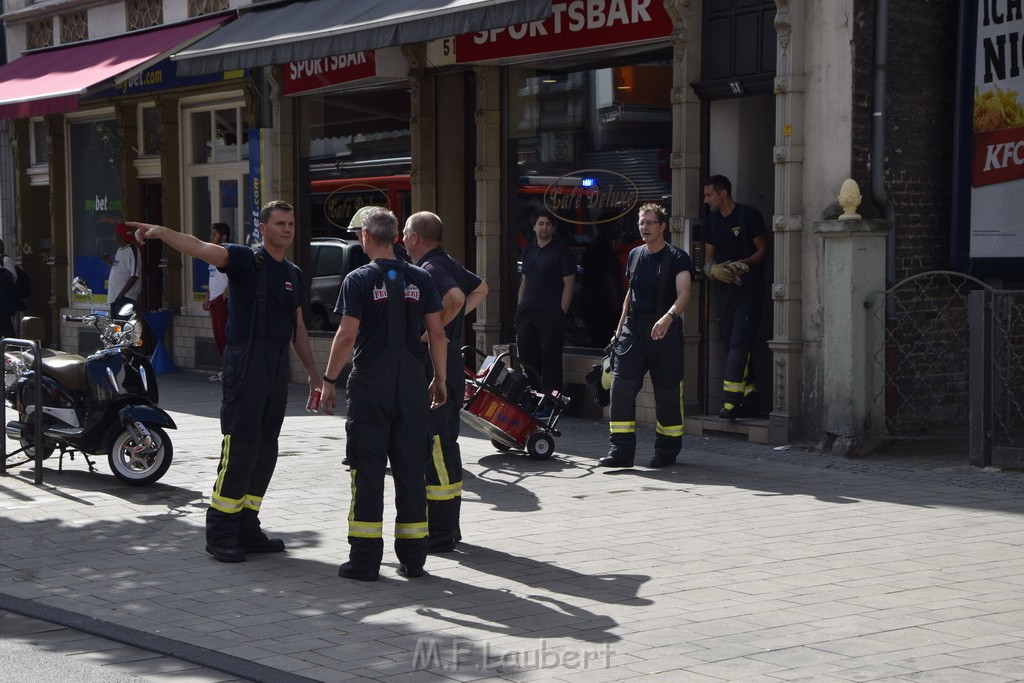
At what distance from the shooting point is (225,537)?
7336 mm

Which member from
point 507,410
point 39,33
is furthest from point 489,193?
point 39,33

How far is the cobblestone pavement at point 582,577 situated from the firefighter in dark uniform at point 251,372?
0.31m

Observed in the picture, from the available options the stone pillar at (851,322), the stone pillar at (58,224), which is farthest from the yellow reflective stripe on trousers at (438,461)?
the stone pillar at (58,224)

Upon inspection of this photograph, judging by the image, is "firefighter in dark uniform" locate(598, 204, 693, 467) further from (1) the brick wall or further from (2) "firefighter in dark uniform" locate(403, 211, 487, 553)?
(2) "firefighter in dark uniform" locate(403, 211, 487, 553)

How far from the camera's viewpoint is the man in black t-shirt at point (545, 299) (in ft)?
42.3

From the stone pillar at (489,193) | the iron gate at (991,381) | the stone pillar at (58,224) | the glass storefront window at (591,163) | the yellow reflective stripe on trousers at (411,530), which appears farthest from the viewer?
the stone pillar at (58,224)

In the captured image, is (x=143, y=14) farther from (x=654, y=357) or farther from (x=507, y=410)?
(x=654, y=357)

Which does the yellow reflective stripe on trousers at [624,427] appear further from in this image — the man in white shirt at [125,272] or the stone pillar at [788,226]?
the man in white shirt at [125,272]

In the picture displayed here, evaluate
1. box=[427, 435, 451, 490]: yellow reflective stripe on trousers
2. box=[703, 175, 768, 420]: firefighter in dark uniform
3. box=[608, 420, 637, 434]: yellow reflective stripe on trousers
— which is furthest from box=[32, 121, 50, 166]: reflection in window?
box=[427, 435, 451, 490]: yellow reflective stripe on trousers

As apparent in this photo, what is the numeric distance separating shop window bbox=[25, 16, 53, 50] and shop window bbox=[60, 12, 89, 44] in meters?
0.39

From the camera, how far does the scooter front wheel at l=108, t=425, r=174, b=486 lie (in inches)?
377

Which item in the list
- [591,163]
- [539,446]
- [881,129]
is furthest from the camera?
[591,163]

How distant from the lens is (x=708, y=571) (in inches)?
277

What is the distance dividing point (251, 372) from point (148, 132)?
13523 mm
